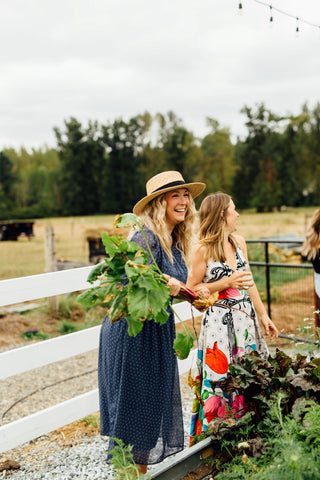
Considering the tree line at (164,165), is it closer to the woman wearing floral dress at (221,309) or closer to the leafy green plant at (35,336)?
the leafy green plant at (35,336)

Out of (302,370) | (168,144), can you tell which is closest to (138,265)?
(302,370)

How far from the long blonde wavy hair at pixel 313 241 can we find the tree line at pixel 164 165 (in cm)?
2935

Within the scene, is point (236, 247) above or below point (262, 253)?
above

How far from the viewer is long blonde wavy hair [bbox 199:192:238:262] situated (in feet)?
8.59

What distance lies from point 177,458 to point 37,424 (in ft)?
4.72

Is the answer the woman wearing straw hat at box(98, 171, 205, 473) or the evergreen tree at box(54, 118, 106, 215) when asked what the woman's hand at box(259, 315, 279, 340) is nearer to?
the woman wearing straw hat at box(98, 171, 205, 473)

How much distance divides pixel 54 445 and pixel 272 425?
2.03 meters

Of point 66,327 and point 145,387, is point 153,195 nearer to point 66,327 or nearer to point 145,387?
point 145,387

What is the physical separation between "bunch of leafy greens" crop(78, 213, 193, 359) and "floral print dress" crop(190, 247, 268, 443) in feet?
3.00

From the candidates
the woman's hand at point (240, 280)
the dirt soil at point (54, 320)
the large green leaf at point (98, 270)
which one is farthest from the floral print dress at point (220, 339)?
the dirt soil at point (54, 320)

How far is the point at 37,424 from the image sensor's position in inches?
106

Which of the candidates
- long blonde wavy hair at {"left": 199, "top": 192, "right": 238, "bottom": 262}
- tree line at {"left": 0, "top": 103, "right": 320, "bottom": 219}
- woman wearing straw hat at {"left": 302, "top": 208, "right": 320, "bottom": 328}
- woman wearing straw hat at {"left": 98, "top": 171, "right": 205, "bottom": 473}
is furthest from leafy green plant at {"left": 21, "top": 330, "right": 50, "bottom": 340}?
tree line at {"left": 0, "top": 103, "right": 320, "bottom": 219}

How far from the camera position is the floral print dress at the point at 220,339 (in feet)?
7.95

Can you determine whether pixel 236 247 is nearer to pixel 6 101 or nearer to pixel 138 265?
pixel 138 265
